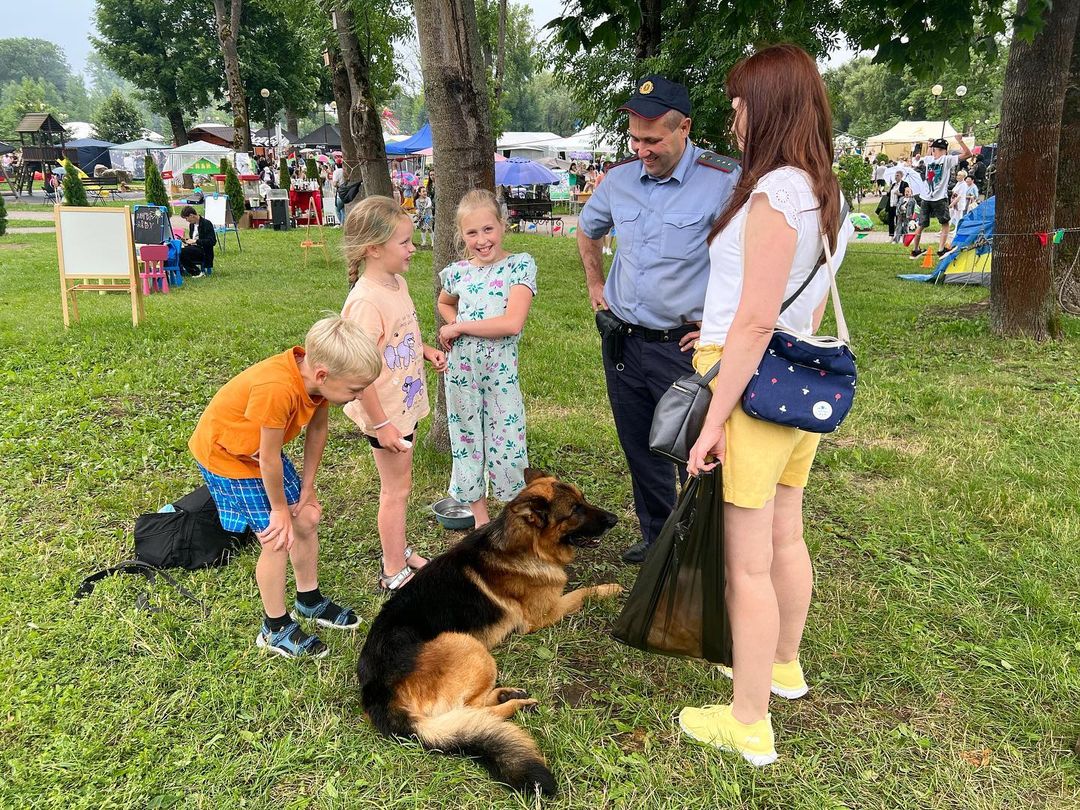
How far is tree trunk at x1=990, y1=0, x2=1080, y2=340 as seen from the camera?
7.37 metres

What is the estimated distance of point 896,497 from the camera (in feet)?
14.4

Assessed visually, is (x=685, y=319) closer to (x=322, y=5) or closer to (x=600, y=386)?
(x=600, y=386)

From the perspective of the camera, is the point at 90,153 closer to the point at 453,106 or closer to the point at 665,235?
the point at 453,106

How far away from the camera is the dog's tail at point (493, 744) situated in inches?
90.5

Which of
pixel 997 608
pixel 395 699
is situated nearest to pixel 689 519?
pixel 395 699

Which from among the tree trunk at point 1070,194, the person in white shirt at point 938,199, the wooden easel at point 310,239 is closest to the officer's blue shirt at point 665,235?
the tree trunk at point 1070,194

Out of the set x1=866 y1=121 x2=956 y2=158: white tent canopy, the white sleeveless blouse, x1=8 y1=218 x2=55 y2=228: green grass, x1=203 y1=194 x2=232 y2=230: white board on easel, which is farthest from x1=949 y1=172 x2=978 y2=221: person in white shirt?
x1=8 y1=218 x2=55 y2=228: green grass

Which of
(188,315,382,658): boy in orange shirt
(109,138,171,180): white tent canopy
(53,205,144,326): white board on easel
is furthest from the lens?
(109,138,171,180): white tent canopy

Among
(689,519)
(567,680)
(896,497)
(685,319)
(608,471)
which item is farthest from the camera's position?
(608,471)

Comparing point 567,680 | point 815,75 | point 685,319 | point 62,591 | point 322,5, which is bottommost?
point 567,680

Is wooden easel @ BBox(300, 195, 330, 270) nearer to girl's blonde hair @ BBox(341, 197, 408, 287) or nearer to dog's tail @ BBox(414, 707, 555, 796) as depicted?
girl's blonde hair @ BBox(341, 197, 408, 287)

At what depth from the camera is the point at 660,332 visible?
3.21 m

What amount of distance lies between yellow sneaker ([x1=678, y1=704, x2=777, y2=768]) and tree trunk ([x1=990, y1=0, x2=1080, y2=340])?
7307 mm

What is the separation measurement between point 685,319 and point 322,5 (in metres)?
10.7
